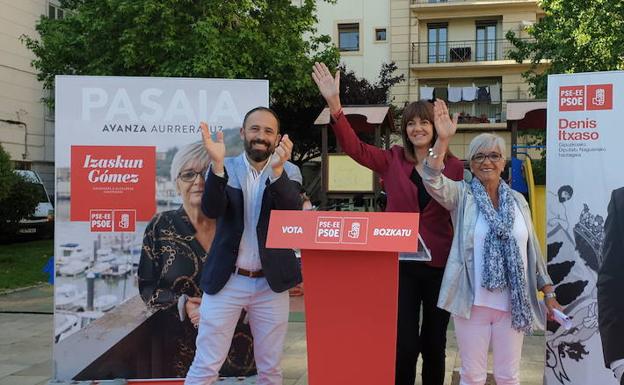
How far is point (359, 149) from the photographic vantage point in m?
3.37

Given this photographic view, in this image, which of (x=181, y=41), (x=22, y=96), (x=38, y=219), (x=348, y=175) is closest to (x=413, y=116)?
(x=348, y=175)

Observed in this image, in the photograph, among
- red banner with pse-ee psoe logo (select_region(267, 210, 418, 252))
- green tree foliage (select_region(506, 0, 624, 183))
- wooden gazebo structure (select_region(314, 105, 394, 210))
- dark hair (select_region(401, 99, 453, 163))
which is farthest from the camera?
green tree foliage (select_region(506, 0, 624, 183))

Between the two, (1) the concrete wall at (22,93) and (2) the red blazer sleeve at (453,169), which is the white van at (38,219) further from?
(2) the red blazer sleeve at (453,169)

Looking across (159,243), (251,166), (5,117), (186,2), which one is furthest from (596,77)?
(5,117)

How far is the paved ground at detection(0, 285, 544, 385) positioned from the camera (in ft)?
15.5

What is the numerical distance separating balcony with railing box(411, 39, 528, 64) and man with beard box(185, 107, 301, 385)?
26.2 metres

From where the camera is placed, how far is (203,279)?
318cm

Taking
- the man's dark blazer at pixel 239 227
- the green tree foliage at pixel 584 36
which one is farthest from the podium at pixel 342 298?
the green tree foliage at pixel 584 36

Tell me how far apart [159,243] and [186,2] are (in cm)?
1127

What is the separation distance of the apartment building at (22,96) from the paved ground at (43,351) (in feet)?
56.7

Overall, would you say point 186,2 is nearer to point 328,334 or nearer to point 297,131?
point 297,131

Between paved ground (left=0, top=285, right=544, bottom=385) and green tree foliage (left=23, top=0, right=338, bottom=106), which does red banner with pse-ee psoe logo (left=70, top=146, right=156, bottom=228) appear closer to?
paved ground (left=0, top=285, right=544, bottom=385)

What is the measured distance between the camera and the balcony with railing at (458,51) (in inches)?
1109

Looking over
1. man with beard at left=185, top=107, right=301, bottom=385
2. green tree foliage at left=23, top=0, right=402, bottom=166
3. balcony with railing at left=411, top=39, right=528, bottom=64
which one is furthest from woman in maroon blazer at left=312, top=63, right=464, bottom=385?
balcony with railing at left=411, top=39, right=528, bottom=64
